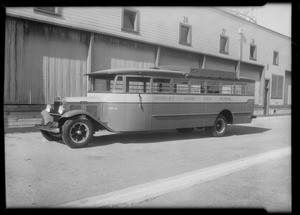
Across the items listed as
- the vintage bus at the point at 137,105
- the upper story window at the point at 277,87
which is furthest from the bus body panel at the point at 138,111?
the upper story window at the point at 277,87

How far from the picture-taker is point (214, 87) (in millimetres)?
10328

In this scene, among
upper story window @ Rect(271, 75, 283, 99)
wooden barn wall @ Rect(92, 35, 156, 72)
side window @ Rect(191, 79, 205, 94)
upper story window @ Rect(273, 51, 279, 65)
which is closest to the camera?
side window @ Rect(191, 79, 205, 94)

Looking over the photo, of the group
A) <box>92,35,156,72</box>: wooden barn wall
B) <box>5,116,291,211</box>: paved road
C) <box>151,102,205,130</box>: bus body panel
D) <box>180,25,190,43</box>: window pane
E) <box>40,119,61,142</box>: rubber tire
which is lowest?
<box>5,116,291,211</box>: paved road

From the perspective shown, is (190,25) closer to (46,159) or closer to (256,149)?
(256,149)

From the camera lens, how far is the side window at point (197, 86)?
9658 mm

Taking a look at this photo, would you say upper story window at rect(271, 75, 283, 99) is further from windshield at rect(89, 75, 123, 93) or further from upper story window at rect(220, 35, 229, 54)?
windshield at rect(89, 75, 123, 93)

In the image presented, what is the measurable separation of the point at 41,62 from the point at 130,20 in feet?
16.6

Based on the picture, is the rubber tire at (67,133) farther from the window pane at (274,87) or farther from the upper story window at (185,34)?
the window pane at (274,87)

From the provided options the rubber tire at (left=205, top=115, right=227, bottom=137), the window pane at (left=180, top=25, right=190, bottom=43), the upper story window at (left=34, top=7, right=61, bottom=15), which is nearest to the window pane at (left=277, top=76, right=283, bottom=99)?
the window pane at (left=180, top=25, right=190, bottom=43)

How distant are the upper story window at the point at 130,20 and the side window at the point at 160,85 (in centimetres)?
547

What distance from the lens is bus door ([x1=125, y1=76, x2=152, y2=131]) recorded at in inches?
328

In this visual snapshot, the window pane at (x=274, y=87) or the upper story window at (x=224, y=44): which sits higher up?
the upper story window at (x=224, y=44)

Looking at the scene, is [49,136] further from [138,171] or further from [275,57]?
[275,57]
